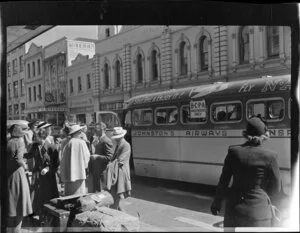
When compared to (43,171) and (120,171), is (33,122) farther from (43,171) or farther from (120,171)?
(120,171)

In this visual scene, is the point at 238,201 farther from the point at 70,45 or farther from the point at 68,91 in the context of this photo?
the point at 70,45

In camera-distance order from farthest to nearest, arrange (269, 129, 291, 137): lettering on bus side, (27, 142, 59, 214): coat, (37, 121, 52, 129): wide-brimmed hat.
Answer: (37, 121, 52, 129): wide-brimmed hat → (27, 142, 59, 214): coat → (269, 129, 291, 137): lettering on bus side

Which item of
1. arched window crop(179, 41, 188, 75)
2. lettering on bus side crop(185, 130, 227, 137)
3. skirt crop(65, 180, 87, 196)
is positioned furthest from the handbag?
skirt crop(65, 180, 87, 196)

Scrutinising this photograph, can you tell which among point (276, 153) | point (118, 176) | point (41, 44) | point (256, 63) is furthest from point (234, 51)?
point (41, 44)

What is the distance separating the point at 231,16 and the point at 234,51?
292mm

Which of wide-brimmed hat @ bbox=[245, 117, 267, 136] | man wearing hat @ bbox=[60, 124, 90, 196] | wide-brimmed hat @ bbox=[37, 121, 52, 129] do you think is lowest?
man wearing hat @ bbox=[60, 124, 90, 196]

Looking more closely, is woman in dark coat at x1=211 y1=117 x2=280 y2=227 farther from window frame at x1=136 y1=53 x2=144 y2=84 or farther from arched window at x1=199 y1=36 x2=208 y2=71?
window frame at x1=136 y1=53 x2=144 y2=84

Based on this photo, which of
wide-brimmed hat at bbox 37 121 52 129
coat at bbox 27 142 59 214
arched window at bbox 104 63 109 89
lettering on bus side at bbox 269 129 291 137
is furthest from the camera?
arched window at bbox 104 63 109 89

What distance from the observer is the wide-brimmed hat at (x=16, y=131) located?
2.90 meters

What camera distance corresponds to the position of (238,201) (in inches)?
115

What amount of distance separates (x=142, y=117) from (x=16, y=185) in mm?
1260

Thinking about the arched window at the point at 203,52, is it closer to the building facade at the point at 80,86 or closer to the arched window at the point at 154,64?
the arched window at the point at 154,64

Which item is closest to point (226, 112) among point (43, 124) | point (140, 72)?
point (140, 72)

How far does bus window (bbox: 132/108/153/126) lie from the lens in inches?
123
